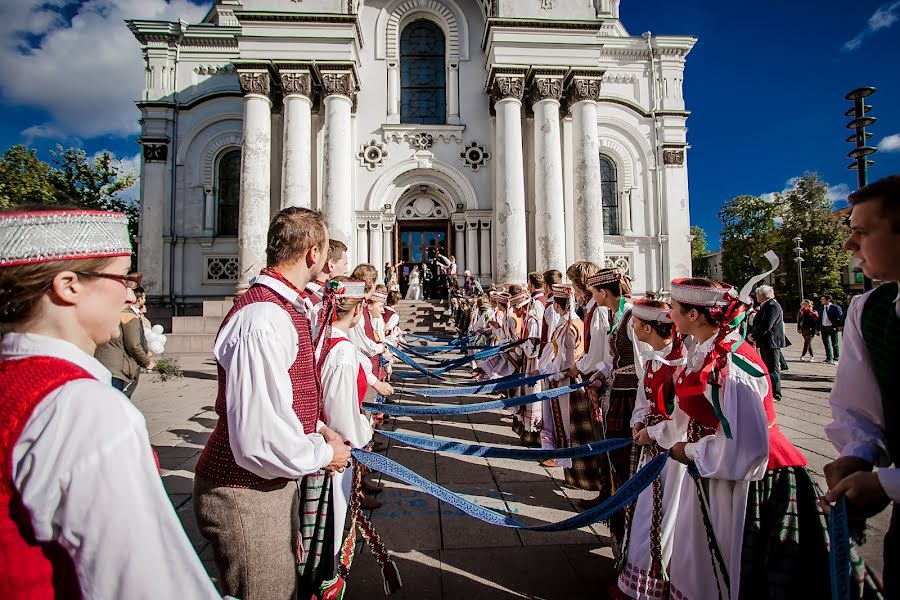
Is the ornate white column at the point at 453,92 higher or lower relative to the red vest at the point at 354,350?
higher

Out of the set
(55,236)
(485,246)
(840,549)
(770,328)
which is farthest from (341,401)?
(485,246)

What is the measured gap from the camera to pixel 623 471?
12.6 ft

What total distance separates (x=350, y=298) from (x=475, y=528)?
217 cm

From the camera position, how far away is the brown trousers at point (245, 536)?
6.43 feet

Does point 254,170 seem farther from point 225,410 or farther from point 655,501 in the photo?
point 655,501

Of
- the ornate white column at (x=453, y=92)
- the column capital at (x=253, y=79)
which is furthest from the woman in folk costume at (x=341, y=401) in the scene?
the ornate white column at (x=453, y=92)

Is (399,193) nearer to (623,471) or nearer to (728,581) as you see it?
(623,471)

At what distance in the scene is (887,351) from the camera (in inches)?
68.1

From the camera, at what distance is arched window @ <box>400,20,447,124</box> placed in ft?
61.9

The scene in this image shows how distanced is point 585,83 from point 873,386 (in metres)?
17.2

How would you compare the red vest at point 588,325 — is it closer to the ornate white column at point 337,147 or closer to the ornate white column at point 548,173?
the ornate white column at point 548,173

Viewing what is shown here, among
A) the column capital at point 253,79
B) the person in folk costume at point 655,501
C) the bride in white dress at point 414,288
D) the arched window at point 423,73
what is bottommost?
the person in folk costume at point 655,501

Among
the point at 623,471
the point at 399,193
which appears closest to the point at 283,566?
the point at 623,471

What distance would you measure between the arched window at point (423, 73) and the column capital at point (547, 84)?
3929 mm
